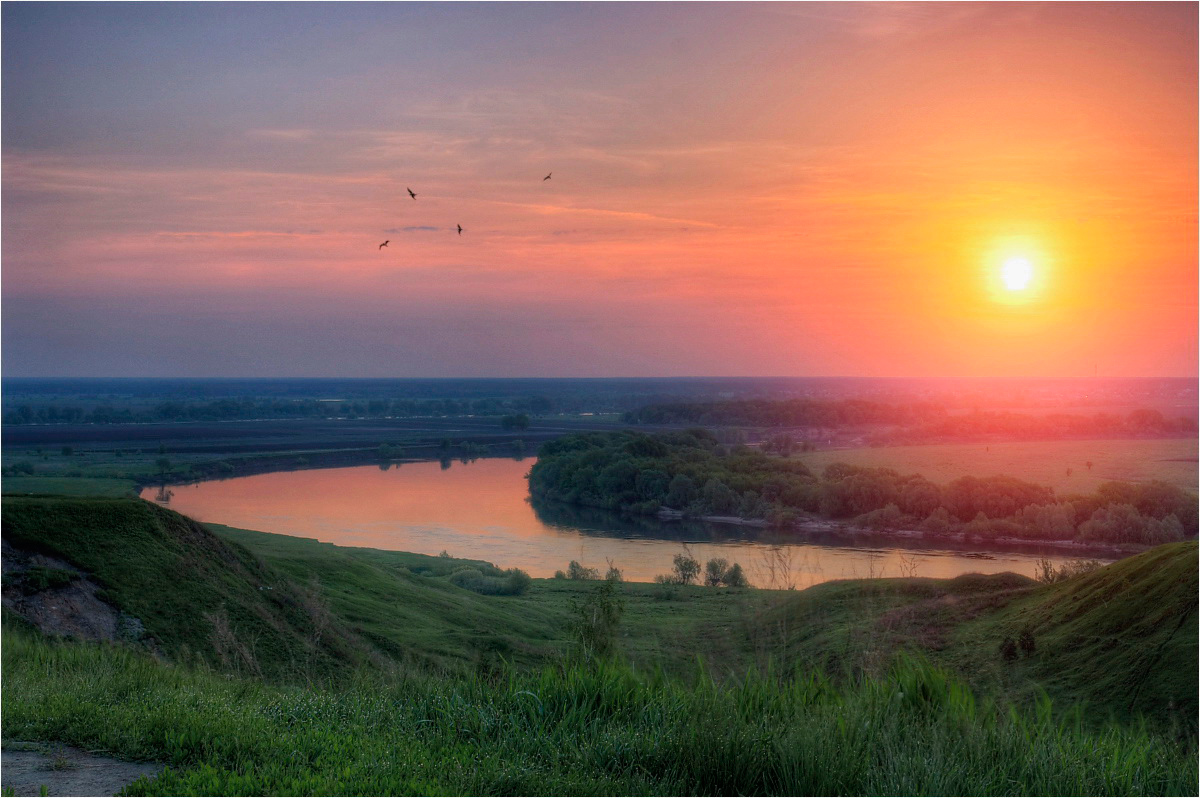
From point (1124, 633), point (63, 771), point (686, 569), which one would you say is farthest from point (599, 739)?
point (686, 569)

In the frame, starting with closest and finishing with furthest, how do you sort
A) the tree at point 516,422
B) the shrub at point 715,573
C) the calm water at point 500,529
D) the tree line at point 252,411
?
the shrub at point 715,573, the calm water at point 500,529, the tree at point 516,422, the tree line at point 252,411

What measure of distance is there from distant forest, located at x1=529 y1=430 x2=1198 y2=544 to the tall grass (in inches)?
2511

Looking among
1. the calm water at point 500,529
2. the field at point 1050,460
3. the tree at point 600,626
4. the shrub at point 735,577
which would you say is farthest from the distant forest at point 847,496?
the tree at point 600,626

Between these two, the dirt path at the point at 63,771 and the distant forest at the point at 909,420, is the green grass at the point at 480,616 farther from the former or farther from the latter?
the distant forest at the point at 909,420

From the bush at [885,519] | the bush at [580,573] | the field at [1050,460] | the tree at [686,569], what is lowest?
the bush at [885,519]

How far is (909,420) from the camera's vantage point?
138875 mm

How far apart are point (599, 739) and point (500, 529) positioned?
59.4 meters

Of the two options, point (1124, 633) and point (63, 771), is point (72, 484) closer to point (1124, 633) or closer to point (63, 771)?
point (1124, 633)

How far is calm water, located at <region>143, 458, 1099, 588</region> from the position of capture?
5225cm

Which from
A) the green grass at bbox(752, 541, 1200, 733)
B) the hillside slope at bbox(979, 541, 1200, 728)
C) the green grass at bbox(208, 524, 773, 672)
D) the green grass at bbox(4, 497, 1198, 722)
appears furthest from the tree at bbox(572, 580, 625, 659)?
the hillside slope at bbox(979, 541, 1200, 728)

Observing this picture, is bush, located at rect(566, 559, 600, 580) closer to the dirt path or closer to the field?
the dirt path

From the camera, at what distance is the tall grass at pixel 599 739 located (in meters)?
4.72

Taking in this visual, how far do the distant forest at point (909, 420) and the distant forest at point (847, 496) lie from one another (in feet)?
150

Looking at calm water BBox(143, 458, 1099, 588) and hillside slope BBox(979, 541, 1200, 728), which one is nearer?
hillside slope BBox(979, 541, 1200, 728)
